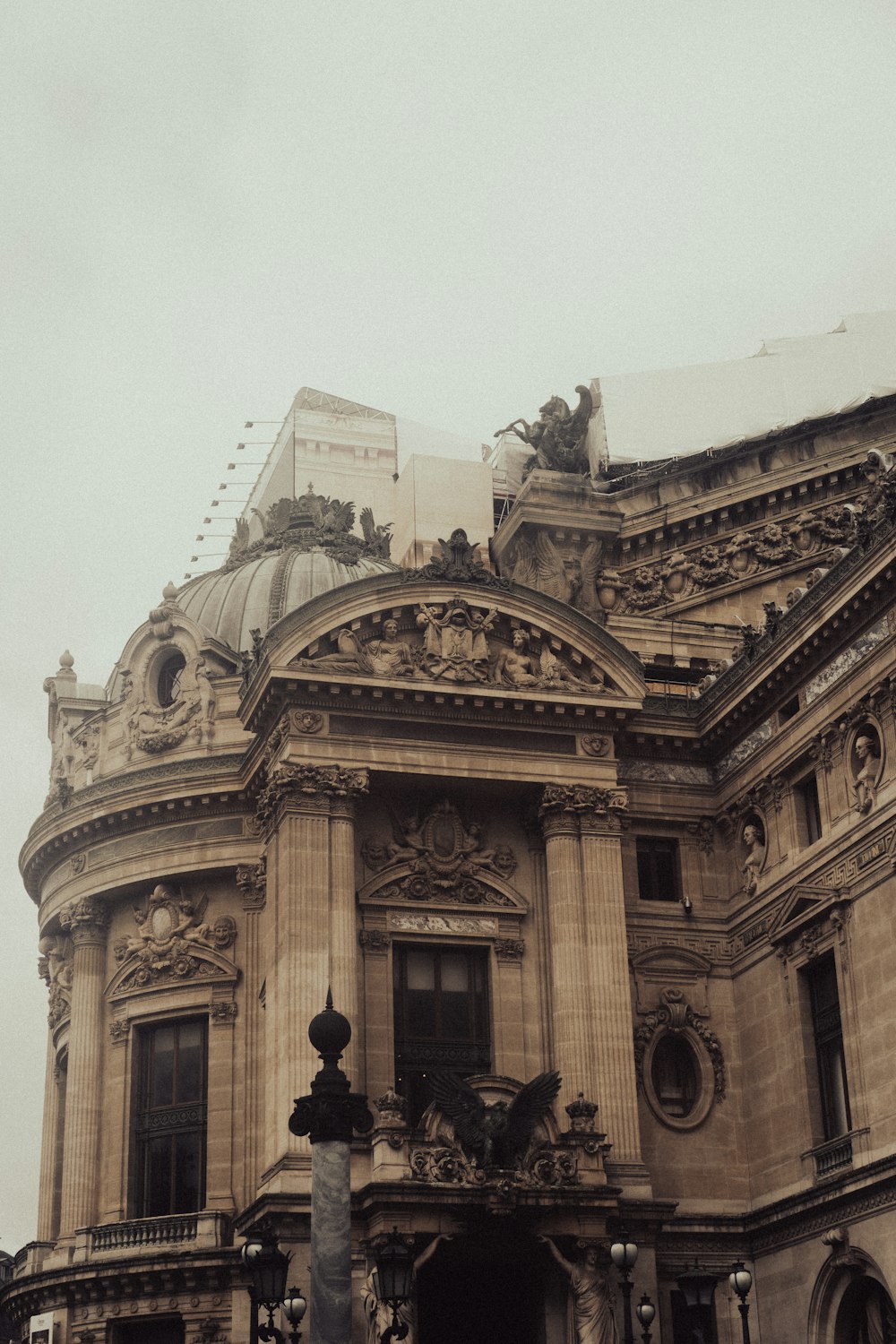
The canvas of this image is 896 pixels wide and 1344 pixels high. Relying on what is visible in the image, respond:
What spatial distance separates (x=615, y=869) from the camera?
1580 inches

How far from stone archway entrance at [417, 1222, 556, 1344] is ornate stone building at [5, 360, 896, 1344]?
66 millimetres

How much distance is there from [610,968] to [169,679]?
42.5ft

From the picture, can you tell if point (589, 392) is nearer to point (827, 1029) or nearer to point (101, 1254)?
point (827, 1029)

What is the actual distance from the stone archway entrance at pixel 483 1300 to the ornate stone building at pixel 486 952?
66 millimetres

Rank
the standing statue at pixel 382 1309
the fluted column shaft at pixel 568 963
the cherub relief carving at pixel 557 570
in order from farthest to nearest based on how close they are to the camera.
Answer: the cherub relief carving at pixel 557 570
the fluted column shaft at pixel 568 963
the standing statue at pixel 382 1309

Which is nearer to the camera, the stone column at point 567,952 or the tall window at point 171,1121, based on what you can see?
the stone column at point 567,952

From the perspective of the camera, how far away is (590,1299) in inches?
1374

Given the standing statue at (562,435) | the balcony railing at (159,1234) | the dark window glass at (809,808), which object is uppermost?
the standing statue at (562,435)

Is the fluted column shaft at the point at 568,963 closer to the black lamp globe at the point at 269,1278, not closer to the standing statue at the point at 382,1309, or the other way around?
the standing statue at the point at 382,1309

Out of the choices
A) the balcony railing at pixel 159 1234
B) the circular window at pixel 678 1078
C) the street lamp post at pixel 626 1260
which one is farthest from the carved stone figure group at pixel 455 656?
the street lamp post at pixel 626 1260

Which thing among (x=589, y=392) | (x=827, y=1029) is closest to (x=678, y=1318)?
(x=827, y=1029)

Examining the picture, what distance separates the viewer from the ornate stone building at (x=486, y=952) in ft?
116

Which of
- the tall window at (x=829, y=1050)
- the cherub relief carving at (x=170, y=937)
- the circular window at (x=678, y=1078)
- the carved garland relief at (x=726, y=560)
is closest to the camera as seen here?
the tall window at (x=829, y=1050)

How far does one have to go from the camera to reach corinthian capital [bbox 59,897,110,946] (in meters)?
44.0
